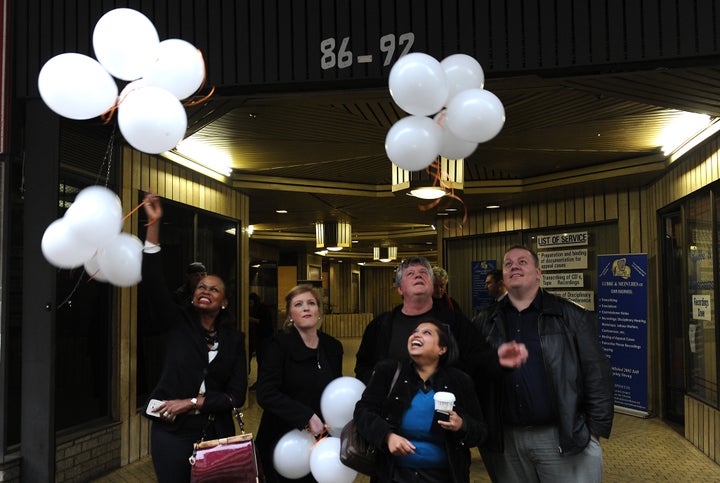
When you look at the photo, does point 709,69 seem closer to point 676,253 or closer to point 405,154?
point 405,154

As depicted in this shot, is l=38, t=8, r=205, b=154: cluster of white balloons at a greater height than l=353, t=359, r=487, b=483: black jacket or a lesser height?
greater

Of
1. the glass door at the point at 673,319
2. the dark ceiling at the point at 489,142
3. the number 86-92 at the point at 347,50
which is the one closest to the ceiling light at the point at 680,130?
the dark ceiling at the point at 489,142

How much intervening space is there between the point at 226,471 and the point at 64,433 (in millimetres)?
2719

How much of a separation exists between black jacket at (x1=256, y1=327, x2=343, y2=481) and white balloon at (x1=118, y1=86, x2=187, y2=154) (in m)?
1.13

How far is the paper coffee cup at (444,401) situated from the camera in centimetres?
265

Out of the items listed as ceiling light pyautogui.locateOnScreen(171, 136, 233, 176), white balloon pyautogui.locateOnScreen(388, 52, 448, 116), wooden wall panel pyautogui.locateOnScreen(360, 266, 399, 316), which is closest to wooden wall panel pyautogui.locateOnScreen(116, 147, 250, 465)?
ceiling light pyautogui.locateOnScreen(171, 136, 233, 176)

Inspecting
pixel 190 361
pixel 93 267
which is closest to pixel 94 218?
pixel 93 267

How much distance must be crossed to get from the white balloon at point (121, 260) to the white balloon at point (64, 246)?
0.30 ft

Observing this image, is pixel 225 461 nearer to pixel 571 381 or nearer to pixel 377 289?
pixel 571 381

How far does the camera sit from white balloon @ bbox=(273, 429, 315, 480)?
321 cm

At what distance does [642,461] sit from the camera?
6.09 metres

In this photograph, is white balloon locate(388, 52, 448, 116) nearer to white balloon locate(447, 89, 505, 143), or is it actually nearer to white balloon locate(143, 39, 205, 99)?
white balloon locate(447, 89, 505, 143)

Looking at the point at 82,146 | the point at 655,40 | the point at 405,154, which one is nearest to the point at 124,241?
the point at 405,154

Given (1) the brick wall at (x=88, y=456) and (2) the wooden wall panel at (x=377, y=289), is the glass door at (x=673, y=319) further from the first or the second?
(2) the wooden wall panel at (x=377, y=289)
